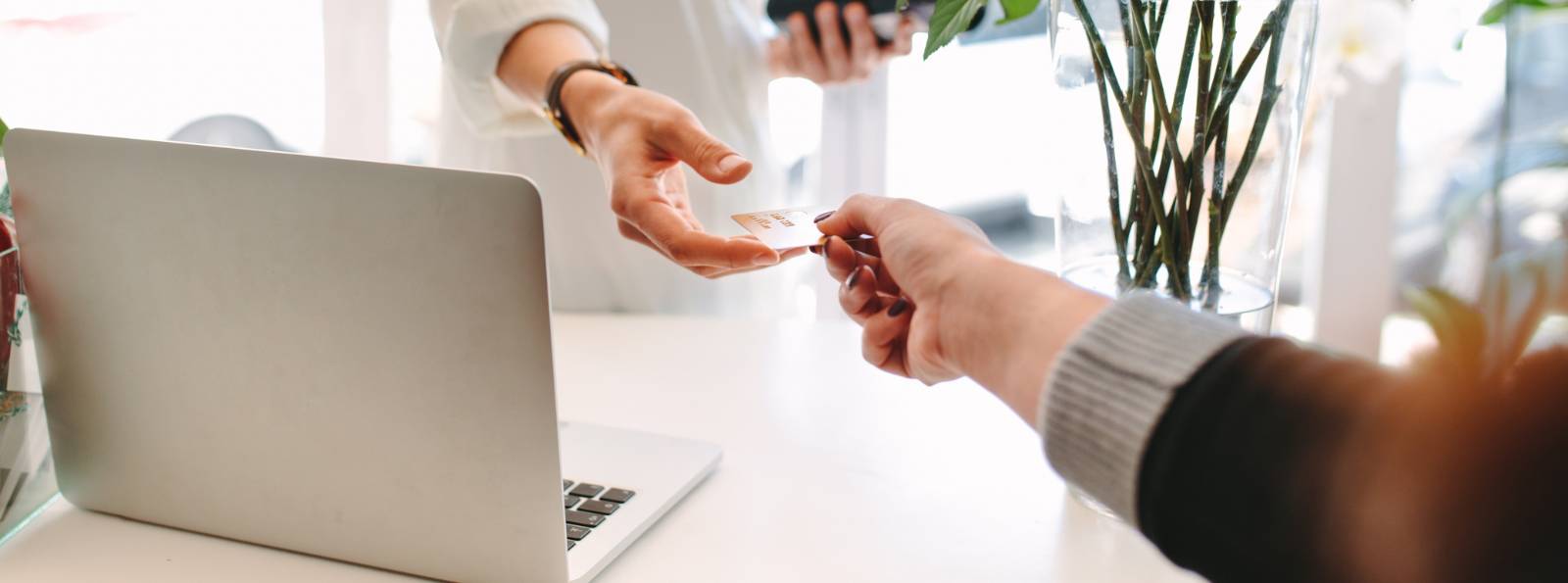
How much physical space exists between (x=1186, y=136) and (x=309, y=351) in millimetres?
530

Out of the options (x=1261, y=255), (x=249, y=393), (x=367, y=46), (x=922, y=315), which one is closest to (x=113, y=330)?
(x=249, y=393)

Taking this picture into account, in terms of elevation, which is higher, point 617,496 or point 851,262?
point 851,262

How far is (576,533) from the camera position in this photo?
0.69 m

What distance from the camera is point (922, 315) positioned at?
633 mm

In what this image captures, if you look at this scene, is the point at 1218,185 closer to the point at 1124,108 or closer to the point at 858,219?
the point at 1124,108

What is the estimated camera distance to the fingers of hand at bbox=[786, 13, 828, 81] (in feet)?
4.66

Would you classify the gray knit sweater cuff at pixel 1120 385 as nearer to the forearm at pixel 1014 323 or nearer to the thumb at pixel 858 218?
the forearm at pixel 1014 323

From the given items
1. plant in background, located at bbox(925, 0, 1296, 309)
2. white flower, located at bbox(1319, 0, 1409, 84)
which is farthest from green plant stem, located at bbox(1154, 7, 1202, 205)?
white flower, located at bbox(1319, 0, 1409, 84)

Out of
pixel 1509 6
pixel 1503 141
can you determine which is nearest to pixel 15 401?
pixel 1509 6

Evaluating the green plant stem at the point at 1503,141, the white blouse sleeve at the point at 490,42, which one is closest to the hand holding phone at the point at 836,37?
the white blouse sleeve at the point at 490,42

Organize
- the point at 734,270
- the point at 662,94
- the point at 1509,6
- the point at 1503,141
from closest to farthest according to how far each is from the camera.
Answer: the point at 1509,6 → the point at 734,270 → the point at 662,94 → the point at 1503,141

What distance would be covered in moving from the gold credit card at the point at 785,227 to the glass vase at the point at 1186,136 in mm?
181

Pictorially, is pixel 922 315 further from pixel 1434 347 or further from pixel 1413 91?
pixel 1413 91

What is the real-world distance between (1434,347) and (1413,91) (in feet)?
6.96
